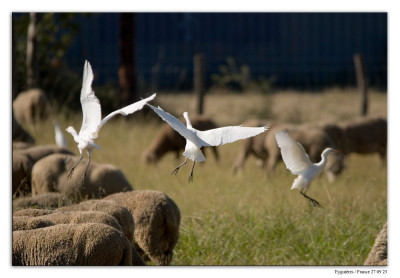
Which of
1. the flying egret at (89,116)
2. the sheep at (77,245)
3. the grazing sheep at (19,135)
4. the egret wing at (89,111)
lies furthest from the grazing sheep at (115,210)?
the grazing sheep at (19,135)

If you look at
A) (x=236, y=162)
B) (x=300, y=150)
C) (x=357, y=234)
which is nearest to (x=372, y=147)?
(x=236, y=162)

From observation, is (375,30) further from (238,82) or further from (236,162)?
(238,82)

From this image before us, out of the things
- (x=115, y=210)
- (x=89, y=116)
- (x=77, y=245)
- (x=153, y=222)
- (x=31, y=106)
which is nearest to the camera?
(x=89, y=116)

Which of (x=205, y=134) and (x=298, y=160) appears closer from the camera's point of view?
(x=205, y=134)

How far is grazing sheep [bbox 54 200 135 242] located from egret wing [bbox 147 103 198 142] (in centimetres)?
160

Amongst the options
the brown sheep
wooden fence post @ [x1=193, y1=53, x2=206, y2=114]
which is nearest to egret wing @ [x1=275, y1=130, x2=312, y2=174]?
the brown sheep

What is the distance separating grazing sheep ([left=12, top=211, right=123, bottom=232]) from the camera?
16.0 ft

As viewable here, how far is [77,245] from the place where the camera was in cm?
452

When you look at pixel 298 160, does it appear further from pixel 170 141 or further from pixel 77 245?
pixel 170 141

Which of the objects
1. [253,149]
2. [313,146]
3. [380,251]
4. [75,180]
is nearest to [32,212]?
[75,180]

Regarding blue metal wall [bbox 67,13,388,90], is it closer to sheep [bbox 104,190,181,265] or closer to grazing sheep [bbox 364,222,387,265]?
sheep [bbox 104,190,181,265]

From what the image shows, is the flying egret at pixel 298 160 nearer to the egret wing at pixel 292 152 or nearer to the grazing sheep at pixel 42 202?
the egret wing at pixel 292 152

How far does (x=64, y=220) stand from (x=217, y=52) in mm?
11487
